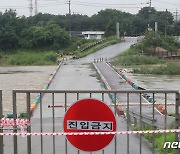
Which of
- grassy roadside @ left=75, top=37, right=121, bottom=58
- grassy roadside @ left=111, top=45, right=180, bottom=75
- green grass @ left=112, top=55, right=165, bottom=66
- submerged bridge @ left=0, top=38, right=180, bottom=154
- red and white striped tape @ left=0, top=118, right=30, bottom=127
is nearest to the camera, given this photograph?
red and white striped tape @ left=0, top=118, right=30, bottom=127

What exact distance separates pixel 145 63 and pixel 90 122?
128ft

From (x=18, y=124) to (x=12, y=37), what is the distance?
5839 cm

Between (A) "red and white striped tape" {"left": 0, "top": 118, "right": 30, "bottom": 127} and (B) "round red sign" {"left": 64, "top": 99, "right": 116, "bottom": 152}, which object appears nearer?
(B) "round red sign" {"left": 64, "top": 99, "right": 116, "bottom": 152}

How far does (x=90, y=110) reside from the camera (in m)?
4.71

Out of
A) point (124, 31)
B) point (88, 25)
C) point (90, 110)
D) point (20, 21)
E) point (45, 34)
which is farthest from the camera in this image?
point (88, 25)

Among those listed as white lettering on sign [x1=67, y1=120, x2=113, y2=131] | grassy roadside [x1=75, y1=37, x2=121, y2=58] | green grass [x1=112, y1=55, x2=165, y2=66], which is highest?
white lettering on sign [x1=67, y1=120, x2=113, y2=131]

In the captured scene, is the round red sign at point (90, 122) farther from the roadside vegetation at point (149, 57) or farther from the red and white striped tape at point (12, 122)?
the roadside vegetation at point (149, 57)

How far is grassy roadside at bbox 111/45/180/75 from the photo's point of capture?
102 ft

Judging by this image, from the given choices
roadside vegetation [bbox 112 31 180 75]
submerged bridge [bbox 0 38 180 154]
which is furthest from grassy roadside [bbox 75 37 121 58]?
submerged bridge [bbox 0 38 180 154]

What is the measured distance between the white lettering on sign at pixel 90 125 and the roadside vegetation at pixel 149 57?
26.8 meters

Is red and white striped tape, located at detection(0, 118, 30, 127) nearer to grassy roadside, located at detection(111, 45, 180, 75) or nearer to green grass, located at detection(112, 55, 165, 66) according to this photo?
grassy roadside, located at detection(111, 45, 180, 75)

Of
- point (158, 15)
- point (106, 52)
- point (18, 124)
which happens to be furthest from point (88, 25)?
point (18, 124)

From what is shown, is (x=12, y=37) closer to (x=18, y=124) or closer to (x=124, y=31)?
(x=124, y=31)

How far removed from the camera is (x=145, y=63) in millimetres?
43344
